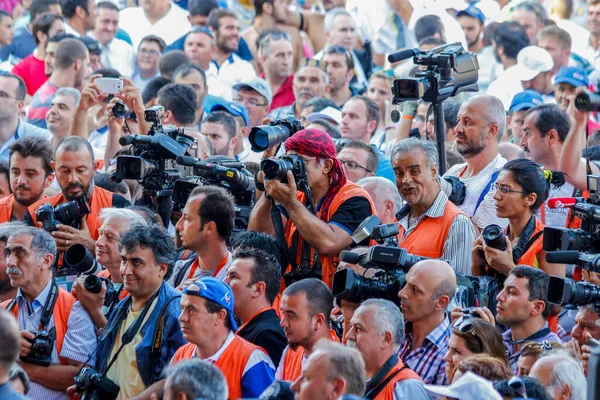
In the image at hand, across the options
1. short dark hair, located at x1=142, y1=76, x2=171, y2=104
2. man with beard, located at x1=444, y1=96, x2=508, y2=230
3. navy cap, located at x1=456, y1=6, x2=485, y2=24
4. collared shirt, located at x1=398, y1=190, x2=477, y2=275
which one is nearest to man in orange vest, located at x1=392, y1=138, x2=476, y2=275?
collared shirt, located at x1=398, y1=190, x2=477, y2=275

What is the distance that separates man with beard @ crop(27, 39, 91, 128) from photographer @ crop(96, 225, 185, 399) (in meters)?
4.56

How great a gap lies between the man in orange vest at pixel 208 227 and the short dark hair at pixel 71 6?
6.21m

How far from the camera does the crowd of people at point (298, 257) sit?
640 centimetres

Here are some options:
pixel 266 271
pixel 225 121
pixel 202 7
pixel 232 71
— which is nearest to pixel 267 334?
pixel 266 271

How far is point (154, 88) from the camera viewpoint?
37.8 feet

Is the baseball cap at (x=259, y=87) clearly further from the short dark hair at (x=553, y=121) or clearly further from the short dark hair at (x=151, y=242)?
the short dark hair at (x=151, y=242)

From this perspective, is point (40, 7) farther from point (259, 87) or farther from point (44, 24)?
point (259, 87)

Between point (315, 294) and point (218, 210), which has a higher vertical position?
point (218, 210)

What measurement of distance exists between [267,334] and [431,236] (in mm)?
1235

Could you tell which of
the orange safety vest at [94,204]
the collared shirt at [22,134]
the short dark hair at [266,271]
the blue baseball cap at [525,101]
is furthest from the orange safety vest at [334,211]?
the collared shirt at [22,134]

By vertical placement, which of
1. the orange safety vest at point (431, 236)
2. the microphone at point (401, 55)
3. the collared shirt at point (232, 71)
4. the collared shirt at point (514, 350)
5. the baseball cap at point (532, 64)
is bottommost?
the collared shirt at point (514, 350)

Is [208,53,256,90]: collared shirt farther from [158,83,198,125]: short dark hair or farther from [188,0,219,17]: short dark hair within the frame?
[158,83,198,125]: short dark hair

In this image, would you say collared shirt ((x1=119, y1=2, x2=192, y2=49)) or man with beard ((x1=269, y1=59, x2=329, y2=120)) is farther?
collared shirt ((x1=119, y1=2, x2=192, y2=49))

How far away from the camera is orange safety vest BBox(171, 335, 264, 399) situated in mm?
6539
